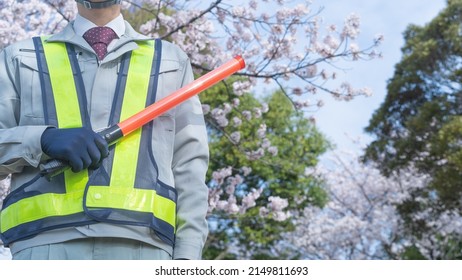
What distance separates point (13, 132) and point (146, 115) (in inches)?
16.0

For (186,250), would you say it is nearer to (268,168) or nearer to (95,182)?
(95,182)

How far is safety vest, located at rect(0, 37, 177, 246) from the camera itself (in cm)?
213

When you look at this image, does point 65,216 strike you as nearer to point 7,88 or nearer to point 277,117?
point 7,88

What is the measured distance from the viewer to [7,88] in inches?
93.1

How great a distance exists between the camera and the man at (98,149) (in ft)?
6.97

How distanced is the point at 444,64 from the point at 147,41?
15.0 meters

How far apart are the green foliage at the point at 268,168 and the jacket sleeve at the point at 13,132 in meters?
17.3

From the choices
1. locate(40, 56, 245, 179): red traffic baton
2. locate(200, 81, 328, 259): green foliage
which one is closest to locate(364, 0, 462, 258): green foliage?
locate(200, 81, 328, 259): green foliage

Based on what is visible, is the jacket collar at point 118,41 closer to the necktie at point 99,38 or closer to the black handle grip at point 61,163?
the necktie at point 99,38

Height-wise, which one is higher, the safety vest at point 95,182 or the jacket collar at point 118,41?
the jacket collar at point 118,41

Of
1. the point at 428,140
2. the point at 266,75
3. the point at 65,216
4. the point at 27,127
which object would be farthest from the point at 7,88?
the point at 428,140

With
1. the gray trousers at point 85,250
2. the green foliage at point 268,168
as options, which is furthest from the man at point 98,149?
the green foliage at point 268,168

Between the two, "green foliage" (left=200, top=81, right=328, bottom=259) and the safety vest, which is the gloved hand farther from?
"green foliage" (left=200, top=81, right=328, bottom=259)

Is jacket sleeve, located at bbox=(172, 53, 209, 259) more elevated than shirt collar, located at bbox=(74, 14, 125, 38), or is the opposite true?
shirt collar, located at bbox=(74, 14, 125, 38)
